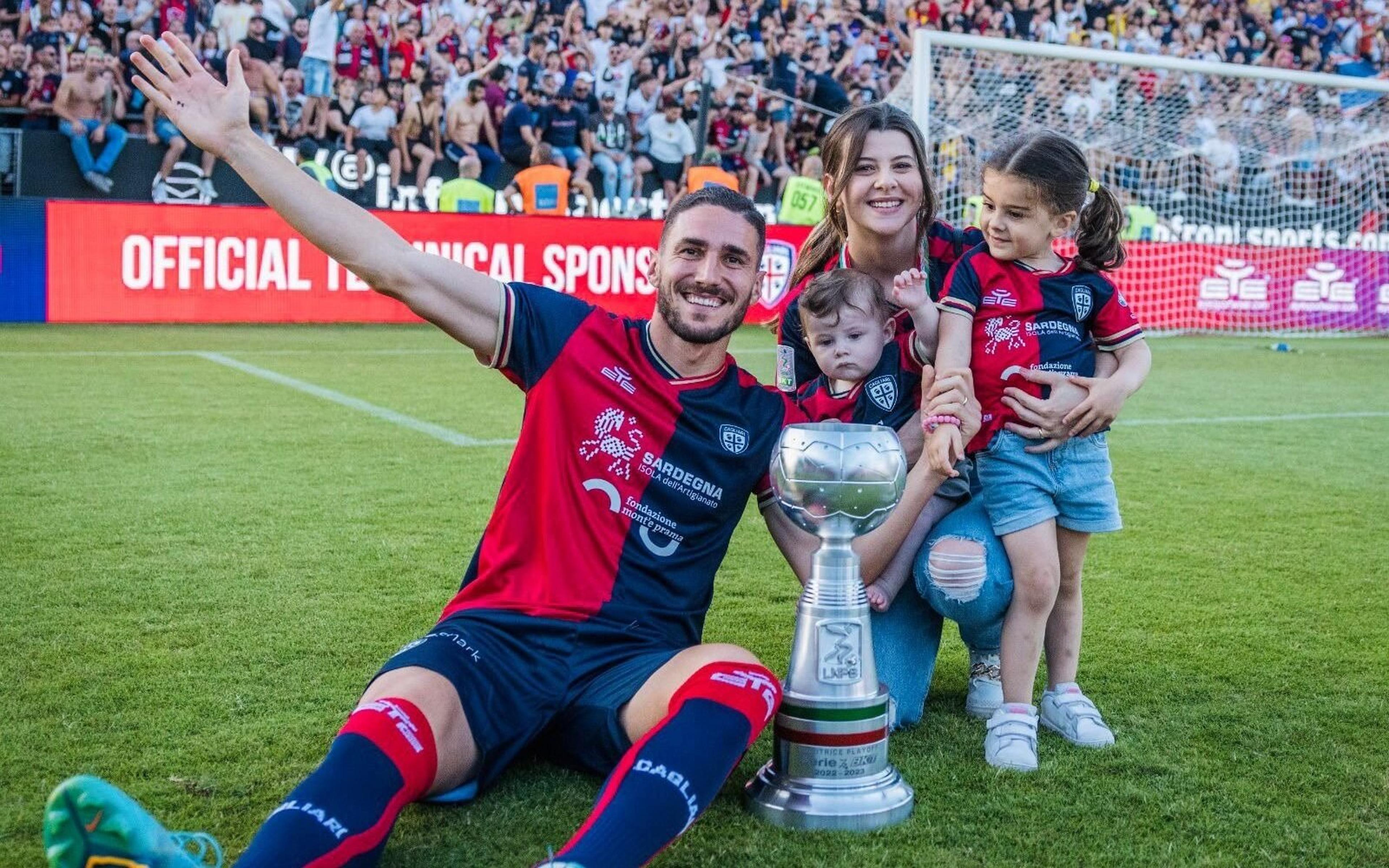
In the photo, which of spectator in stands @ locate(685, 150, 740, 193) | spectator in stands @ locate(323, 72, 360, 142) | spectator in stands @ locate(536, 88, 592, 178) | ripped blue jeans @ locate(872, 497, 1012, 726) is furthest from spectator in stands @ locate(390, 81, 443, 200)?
ripped blue jeans @ locate(872, 497, 1012, 726)

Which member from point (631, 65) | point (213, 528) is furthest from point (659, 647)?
point (631, 65)

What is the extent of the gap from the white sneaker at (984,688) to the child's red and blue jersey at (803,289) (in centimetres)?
82

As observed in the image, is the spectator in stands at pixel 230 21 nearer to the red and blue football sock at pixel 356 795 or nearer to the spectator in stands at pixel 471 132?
the spectator in stands at pixel 471 132

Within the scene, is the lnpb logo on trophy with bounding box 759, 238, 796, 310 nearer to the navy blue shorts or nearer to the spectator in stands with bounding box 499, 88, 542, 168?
the spectator in stands with bounding box 499, 88, 542, 168

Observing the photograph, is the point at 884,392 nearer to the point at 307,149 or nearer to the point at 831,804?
the point at 831,804

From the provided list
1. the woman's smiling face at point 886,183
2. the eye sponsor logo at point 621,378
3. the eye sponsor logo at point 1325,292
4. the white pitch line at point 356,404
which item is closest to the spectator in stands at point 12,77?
the white pitch line at point 356,404

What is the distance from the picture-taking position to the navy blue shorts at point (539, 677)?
271 centimetres

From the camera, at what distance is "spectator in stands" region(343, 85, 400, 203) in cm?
1554

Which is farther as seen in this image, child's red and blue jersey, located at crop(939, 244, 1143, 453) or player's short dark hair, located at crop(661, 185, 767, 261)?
child's red and blue jersey, located at crop(939, 244, 1143, 453)

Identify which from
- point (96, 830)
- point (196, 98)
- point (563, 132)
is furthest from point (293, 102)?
point (96, 830)

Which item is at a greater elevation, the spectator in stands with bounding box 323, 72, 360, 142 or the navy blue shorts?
the spectator in stands with bounding box 323, 72, 360, 142

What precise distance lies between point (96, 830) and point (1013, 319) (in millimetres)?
2189

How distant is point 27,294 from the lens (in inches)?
515

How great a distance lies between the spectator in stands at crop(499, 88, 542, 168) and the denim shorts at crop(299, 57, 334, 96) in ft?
6.62
